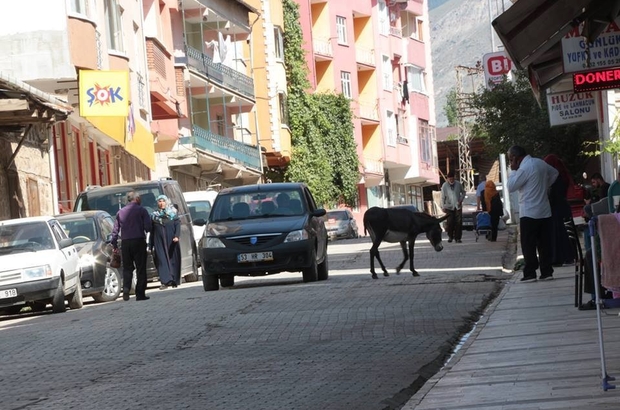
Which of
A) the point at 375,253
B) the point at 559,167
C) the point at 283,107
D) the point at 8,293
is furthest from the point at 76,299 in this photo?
the point at 283,107

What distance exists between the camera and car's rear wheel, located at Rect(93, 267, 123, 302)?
27.6m

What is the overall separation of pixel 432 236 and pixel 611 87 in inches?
355

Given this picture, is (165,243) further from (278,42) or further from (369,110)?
(369,110)

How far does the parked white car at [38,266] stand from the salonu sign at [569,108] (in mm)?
11075

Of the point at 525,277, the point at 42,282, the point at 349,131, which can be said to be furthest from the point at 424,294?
the point at 349,131

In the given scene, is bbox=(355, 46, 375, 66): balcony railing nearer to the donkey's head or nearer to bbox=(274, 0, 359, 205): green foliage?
bbox=(274, 0, 359, 205): green foliage

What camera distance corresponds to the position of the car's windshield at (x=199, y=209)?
129 feet

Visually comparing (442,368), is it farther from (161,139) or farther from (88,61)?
(161,139)

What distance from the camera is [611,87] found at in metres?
19.3

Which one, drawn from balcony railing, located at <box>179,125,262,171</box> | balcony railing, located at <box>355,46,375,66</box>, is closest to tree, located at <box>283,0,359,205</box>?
balcony railing, located at <box>355,46,375,66</box>

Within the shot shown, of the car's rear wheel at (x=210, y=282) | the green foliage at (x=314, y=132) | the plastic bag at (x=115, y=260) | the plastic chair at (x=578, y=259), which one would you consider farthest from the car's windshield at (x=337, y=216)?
the plastic chair at (x=578, y=259)

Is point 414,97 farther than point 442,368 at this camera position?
Yes

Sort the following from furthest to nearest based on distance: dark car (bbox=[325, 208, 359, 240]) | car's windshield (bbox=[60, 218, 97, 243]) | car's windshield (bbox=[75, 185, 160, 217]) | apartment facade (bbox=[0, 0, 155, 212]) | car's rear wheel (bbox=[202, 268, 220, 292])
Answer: dark car (bbox=[325, 208, 359, 240]), apartment facade (bbox=[0, 0, 155, 212]), car's windshield (bbox=[75, 185, 160, 217]), car's windshield (bbox=[60, 218, 97, 243]), car's rear wheel (bbox=[202, 268, 220, 292])

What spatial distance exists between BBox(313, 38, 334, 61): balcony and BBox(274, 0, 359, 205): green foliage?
3961mm
